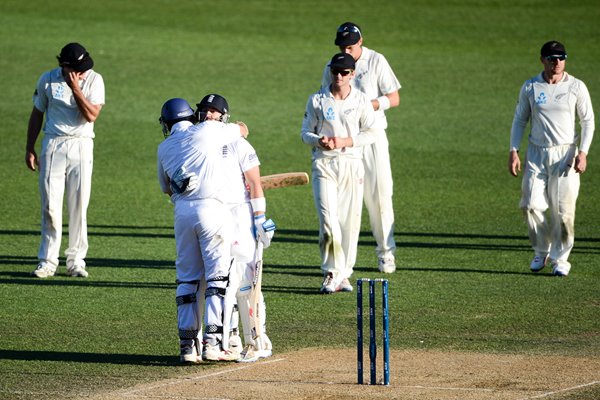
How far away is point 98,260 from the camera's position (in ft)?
44.4

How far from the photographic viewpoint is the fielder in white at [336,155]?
11859mm

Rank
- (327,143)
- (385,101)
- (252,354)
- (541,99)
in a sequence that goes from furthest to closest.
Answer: (385,101)
(541,99)
(327,143)
(252,354)

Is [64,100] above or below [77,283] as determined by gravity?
above

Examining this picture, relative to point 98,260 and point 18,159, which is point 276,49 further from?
point 98,260

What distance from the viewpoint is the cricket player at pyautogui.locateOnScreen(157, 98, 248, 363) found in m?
9.03

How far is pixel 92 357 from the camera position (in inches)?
366

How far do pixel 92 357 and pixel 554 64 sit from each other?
586 cm

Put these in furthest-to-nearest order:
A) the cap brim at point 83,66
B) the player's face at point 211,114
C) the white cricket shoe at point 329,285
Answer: the cap brim at point 83,66
the white cricket shoe at point 329,285
the player's face at point 211,114

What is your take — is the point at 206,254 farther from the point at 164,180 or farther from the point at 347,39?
the point at 347,39

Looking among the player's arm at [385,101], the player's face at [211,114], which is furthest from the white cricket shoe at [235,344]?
the player's arm at [385,101]

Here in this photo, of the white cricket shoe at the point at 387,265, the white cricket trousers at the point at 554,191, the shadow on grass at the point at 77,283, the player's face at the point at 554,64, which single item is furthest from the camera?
the white cricket shoe at the point at 387,265

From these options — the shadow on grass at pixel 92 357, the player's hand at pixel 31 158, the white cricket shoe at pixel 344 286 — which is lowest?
the shadow on grass at pixel 92 357

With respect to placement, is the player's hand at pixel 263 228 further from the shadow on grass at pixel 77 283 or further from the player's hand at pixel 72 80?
the player's hand at pixel 72 80

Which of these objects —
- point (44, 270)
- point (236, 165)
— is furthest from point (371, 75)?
point (44, 270)
